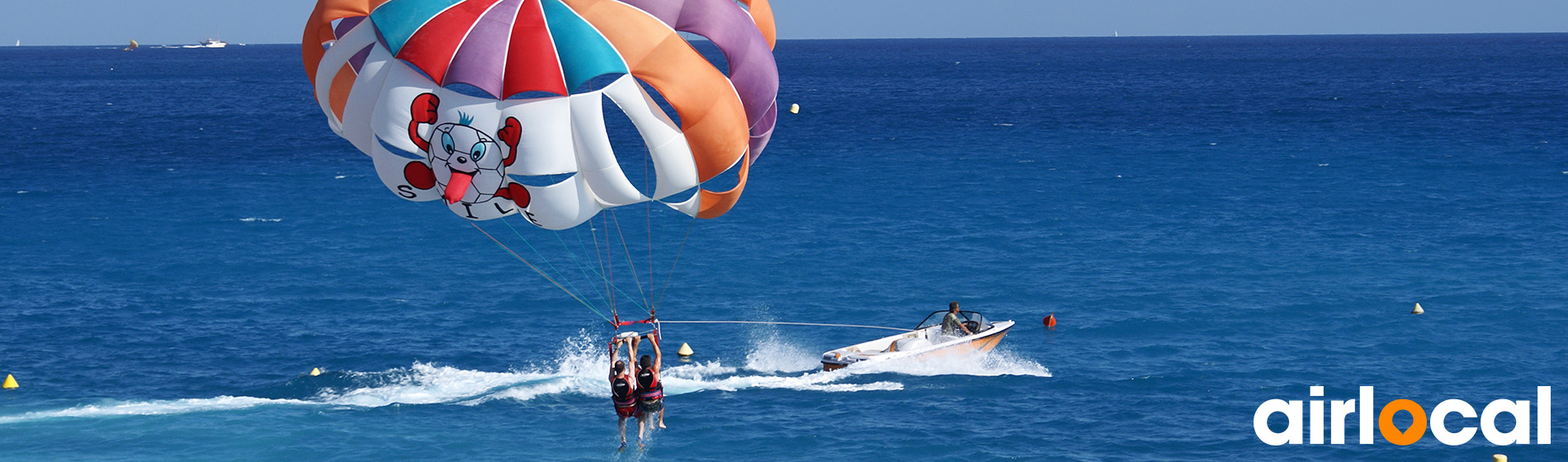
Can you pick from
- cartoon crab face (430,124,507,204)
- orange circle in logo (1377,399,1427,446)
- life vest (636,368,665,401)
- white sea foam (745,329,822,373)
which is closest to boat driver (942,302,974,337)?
white sea foam (745,329,822,373)

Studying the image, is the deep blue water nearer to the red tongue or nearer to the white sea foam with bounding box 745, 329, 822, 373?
the white sea foam with bounding box 745, 329, 822, 373

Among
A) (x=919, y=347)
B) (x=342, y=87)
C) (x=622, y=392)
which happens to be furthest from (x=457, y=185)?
(x=919, y=347)

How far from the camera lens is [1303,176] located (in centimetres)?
6800

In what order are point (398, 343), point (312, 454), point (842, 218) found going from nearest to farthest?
1. point (312, 454)
2. point (398, 343)
3. point (842, 218)

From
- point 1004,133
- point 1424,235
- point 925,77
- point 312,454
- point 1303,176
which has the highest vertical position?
point 925,77

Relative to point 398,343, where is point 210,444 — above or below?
below

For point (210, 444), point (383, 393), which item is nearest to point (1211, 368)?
point (383, 393)

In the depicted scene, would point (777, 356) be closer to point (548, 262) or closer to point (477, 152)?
point (548, 262)

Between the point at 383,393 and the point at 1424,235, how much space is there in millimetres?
37852

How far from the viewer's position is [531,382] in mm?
33969

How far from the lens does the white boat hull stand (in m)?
34.2

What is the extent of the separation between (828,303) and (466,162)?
21.3 m

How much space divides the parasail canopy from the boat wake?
10.7 meters

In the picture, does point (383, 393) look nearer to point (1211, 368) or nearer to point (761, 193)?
point (1211, 368)
